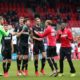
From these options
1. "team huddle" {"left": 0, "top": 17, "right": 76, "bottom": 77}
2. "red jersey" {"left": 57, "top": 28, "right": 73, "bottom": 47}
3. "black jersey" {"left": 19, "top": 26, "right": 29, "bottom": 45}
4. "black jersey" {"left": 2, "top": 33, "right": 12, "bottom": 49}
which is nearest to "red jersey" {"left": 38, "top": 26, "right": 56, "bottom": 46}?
"team huddle" {"left": 0, "top": 17, "right": 76, "bottom": 77}

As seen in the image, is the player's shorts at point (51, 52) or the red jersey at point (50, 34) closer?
the red jersey at point (50, 34)

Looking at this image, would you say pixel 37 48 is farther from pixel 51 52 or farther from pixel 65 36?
pixel 65 36

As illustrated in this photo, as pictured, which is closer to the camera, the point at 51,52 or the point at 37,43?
the point at 51,52

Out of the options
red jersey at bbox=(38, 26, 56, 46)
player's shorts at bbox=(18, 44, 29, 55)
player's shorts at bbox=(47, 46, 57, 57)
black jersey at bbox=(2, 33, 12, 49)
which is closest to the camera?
black jersey at bbox=(2, 33, 12, 49)

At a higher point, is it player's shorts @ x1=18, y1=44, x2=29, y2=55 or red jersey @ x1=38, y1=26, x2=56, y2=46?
red jersey @ x1=38, y1=26, x2=56, y2=46

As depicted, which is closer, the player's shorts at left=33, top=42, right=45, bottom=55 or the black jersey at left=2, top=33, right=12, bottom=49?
the black jersey at left=2, top=33, right=12, bottom=49

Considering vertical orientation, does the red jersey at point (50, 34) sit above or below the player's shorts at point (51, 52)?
above

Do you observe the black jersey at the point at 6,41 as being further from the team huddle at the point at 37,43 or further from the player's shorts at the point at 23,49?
the player's shorts at the point at 23,49

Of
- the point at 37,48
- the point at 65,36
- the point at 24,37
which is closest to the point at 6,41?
the point at 24,37

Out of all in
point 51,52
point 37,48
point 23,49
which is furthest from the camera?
point 37,48

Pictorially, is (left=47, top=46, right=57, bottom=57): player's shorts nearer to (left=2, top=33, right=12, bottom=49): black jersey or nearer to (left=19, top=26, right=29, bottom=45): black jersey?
(left=19, top=26, right=29, bottom=45): black jersey

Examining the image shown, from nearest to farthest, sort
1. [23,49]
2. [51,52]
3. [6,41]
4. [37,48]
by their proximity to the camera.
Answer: [6,41], [51,52], [23,49], [37,48]

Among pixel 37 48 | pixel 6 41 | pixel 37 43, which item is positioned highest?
pixel 6 41

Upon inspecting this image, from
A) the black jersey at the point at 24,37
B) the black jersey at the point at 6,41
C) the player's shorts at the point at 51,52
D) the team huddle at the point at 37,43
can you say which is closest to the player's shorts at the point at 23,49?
→ the team huddle at the point at 37,43
